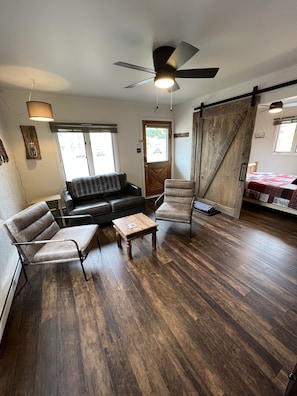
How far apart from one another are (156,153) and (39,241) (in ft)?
12.3

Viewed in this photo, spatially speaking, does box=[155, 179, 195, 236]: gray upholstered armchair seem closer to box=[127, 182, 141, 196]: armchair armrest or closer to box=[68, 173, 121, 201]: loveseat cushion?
box=[127, 182, 141, 196]: armchair armrest

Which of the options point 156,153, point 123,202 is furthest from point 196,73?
point 156,153

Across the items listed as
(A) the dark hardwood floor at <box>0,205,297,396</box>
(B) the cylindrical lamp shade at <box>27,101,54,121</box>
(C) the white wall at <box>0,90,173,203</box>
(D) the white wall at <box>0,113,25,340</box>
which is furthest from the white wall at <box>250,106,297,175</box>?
(D) the white wall at <box>0,113,25,340</box>

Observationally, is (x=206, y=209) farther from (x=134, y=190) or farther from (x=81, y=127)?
(x=81, y=127)

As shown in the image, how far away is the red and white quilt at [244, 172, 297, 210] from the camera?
3355 mm

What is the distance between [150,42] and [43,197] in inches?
127

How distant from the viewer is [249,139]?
3.07 metres

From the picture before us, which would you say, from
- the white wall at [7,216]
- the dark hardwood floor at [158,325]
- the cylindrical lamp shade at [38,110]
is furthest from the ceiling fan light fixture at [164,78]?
the white wall at [7,216]

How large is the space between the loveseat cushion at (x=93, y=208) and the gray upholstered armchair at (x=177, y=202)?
1003 millimetres

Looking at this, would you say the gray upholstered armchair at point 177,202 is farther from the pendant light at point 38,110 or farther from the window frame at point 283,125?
the window frame at point 283,125

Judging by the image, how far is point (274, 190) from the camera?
3.59 metres

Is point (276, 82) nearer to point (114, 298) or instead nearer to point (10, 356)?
point (114, 298)

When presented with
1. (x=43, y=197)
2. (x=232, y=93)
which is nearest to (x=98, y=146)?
(x=43, y=197)

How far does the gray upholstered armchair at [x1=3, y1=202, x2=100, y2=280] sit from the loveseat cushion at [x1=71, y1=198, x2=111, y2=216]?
29.8 inches
